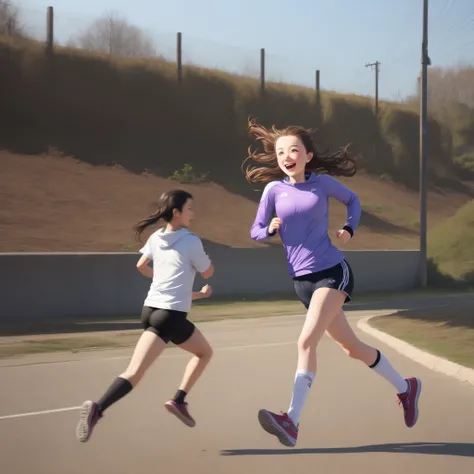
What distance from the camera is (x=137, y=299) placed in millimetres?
21469

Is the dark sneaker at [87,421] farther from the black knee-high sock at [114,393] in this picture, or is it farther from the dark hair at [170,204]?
the dark hair at [170,204]

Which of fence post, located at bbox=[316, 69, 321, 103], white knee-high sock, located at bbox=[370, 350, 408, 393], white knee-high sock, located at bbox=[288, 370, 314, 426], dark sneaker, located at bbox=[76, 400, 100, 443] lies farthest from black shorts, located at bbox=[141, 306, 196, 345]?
fence post, located at bbox=[316, 69, 321, 103]

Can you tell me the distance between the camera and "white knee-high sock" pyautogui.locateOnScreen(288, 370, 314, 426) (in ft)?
20.2

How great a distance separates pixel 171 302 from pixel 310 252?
1079 millimetres

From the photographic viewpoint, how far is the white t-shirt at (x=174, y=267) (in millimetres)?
6469

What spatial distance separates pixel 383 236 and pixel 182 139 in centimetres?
1334

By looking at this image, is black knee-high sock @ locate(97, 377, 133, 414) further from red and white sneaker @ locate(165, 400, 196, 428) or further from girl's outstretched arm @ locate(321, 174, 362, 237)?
girl's outstretched arm @ locate(321, 174, 362, 237)

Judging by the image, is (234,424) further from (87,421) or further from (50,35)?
(50,35)

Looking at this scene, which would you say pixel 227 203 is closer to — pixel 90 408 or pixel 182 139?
pixel 182 139

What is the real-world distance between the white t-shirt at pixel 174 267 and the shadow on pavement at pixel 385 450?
44.1 inches

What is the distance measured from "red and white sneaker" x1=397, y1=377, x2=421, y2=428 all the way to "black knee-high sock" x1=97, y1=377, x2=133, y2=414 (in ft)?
7.06

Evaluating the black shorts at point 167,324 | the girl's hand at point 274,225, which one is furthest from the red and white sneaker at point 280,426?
the girl's hand at point 274,225

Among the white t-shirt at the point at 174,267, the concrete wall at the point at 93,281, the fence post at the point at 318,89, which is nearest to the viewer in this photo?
the white t-shirt at the point at 174,267

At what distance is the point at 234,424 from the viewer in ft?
23.9
